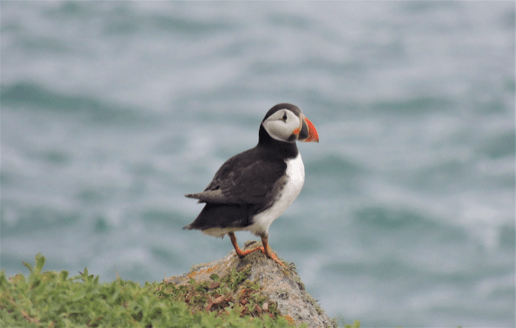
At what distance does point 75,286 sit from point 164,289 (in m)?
1.21

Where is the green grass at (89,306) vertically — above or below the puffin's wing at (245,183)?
below

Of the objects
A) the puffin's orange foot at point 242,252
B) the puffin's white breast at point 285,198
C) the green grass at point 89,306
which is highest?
the puffin's white breast at point 285,198

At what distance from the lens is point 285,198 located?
610cm

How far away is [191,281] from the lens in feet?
19.8

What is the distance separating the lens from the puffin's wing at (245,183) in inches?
231

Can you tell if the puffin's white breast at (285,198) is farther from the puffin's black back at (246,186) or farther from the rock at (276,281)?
the rock at (276,281)

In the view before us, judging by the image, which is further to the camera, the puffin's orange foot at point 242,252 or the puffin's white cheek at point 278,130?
the puffin's orange foot at point 242,252

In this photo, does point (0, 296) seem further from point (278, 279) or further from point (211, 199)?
point (278, 279)

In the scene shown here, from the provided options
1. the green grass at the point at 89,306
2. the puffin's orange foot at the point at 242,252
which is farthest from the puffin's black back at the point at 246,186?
the green grass at the point at 89,306

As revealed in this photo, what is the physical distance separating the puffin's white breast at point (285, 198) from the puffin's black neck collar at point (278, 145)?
0.27ft

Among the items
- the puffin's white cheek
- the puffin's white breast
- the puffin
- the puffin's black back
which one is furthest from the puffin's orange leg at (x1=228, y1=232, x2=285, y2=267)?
the puffin's white cheek

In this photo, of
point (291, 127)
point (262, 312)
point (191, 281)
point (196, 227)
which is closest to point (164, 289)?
point (191, 281)

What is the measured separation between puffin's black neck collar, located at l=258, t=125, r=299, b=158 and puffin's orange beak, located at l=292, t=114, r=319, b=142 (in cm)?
15

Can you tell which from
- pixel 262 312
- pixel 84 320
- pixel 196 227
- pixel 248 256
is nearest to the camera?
pixel 84 320
